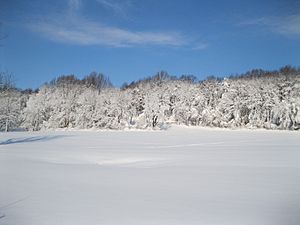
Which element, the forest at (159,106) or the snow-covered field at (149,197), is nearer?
the snow-covered field at (149,197)

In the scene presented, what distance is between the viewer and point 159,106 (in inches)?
2213

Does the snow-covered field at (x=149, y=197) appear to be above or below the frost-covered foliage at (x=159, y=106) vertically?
below

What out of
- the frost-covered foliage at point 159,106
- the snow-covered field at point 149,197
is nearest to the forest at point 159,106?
the frost-covered foliage at point 159,106

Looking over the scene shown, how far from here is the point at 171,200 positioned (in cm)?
661

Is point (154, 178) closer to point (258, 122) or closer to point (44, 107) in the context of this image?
point (258, 122)

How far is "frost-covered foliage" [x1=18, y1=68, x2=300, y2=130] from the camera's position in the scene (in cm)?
5156

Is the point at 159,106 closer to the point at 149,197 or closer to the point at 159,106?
the point at 159,106

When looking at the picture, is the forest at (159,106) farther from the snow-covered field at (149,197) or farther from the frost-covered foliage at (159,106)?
the snow-covered field at (149,197)

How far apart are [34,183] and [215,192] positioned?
4386 mm

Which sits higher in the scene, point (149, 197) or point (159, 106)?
point (159, 106)

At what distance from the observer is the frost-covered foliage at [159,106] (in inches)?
2030

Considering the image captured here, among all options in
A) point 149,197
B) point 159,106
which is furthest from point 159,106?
point 149,197

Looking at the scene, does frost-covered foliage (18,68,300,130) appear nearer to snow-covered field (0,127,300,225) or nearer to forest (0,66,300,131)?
forest (0,66,300,131)

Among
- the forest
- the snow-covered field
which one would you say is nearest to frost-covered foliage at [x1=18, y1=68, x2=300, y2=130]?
the forest
